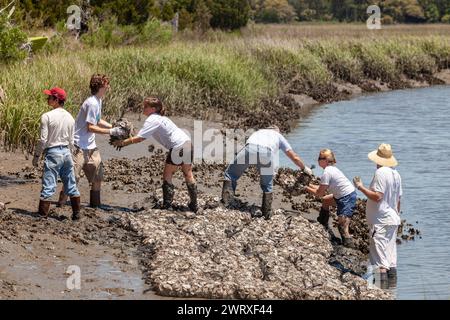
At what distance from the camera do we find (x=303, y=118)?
2998 cm

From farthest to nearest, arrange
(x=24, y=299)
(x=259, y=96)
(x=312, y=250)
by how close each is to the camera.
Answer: (x=259, y=96) → (x=312, y=250) → (x=24, y=299)

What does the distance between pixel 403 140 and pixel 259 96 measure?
4.44 meters

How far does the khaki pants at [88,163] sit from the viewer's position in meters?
13.7

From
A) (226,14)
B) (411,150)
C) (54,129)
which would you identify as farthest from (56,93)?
(226,14)

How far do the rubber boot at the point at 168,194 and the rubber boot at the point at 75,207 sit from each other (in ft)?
4.03

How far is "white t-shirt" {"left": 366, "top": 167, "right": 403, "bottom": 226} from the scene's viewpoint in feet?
39.9

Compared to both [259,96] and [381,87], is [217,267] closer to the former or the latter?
[259,96]

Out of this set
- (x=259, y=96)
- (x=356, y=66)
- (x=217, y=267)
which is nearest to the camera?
(x=217, y=267)

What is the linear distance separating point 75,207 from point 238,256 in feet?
7.76

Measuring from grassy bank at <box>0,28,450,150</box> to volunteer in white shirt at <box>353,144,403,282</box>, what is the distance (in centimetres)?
696

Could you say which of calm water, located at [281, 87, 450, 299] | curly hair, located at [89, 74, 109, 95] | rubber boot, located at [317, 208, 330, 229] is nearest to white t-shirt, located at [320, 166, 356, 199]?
rubber boot, located at [317, 208, 330, 229]

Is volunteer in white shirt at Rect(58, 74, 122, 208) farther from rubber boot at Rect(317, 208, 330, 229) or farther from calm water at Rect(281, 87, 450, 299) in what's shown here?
calm water at Rect(281, 87, 450, 299)

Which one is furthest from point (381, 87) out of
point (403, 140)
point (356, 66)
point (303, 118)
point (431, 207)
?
point (431, 207)

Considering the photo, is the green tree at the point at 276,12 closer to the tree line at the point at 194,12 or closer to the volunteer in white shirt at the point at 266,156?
the tree line at the point at 194,12
